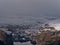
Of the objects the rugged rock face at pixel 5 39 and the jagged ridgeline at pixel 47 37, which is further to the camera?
the rugged rock face at pixel 5 39

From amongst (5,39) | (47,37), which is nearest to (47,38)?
(47,37)

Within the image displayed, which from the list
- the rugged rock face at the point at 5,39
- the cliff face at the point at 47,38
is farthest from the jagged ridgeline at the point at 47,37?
the rugged rock face at the point at 5,39

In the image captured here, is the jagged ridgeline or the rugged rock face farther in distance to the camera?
the rugged rock face

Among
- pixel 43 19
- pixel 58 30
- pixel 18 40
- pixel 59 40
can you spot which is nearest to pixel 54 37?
pixel 59 40

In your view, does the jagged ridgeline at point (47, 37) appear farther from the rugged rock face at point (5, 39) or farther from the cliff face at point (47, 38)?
the rugged rock face at point (5, 39)

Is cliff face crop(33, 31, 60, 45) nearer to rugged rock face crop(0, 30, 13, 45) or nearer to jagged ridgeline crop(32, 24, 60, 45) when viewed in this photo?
jagged ridgeline crop(32, 24, 60, 45)

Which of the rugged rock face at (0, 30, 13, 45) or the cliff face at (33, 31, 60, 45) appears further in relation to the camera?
the rugged rock face at (0, 30, 13, 45)

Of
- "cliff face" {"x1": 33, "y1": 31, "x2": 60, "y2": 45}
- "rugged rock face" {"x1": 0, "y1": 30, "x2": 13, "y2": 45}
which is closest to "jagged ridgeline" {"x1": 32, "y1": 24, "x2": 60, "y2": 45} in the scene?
"cliff face" {"x1": 33, "y1": 31, "x2": 60, "y2": 45}
